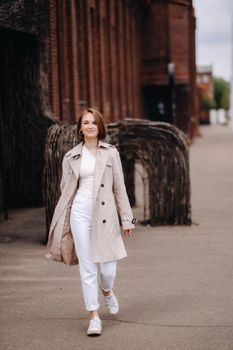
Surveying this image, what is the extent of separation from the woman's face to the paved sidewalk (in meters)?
1.48

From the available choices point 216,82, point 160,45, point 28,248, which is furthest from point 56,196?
point 216,82

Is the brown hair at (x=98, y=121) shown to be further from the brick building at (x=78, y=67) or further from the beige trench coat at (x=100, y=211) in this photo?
the brick building at (x=78, y=67)

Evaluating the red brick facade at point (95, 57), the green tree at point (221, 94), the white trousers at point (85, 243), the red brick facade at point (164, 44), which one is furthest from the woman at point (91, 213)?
the green tree at point (221, 94)

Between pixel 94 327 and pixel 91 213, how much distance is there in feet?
2.75

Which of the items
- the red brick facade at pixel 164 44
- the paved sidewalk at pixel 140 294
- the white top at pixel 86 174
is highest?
the red brick facade at pixel 164 44

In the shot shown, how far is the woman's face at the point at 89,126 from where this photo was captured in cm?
530

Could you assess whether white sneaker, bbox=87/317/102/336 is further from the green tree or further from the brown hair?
the green tree

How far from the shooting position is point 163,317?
18.5ft

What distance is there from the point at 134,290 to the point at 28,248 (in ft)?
8.19

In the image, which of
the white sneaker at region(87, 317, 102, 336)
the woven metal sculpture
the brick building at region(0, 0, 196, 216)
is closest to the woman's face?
the white sneaker at region(87, 317, 102, 336)

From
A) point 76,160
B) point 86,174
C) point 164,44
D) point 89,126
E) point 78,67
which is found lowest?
point 86,174

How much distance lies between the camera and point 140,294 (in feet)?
20.9

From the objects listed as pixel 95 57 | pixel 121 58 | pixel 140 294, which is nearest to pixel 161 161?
pixel 140 294

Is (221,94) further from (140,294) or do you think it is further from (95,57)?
(140,294)
